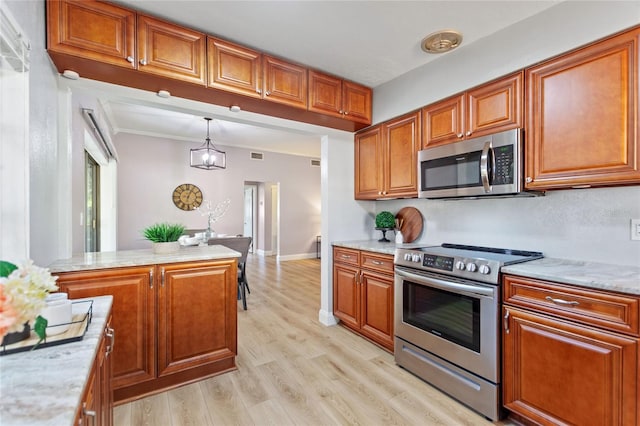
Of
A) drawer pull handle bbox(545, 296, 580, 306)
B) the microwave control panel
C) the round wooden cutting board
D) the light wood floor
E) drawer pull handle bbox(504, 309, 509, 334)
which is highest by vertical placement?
the microwave control panel

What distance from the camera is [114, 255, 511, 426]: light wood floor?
1.81 m

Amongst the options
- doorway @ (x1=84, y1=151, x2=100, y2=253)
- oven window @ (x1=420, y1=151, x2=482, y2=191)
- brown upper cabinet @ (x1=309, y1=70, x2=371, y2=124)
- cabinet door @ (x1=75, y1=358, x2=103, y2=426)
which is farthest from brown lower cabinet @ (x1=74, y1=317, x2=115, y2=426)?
doorway @ (x1=84, y1=151, x2=100, y2=253)

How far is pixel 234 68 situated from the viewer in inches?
88.1

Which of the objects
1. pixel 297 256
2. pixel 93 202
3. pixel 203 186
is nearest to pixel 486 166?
pixel 93 202

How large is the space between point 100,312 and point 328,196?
2336 mm

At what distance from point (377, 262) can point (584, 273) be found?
4.71 ft

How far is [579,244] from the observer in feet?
6.48

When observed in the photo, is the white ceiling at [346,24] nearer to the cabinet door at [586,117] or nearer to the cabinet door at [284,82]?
the cabinet door at [284,82]

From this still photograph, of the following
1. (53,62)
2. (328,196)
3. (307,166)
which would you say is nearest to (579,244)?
(328,196)

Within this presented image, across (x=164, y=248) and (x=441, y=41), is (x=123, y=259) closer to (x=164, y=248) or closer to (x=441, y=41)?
(x=164, y=248)

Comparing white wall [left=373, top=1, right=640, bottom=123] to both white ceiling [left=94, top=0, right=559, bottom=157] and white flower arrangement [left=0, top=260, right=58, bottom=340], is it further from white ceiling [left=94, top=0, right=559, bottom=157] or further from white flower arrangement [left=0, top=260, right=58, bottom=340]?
white flower arrangement [left=0, top=260, right=58, bottom=340]

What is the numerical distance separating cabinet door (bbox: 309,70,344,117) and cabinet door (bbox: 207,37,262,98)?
0.51 metres

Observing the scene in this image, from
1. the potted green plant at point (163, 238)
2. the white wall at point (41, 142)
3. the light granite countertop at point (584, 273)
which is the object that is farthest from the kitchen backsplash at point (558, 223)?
the white wall at point (41, 142)

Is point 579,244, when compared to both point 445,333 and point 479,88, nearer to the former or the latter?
point 445,333
